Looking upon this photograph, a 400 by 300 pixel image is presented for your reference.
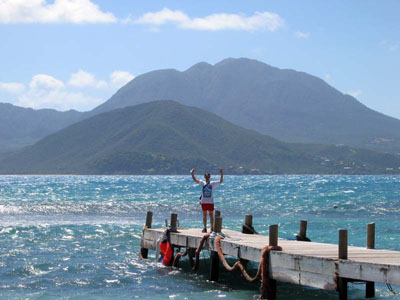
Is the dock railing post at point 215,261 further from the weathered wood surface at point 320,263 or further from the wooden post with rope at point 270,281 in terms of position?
the wooden post with rope at point 270,281

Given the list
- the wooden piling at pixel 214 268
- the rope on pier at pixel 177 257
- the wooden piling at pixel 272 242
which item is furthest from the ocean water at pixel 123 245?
the wooden piling at pixel 272 242

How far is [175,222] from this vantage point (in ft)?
72.6

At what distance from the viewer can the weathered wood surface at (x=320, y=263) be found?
13.5 m

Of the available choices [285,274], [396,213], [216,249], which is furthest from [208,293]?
[396,213]

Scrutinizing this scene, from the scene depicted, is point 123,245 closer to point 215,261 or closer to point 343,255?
point 215,261

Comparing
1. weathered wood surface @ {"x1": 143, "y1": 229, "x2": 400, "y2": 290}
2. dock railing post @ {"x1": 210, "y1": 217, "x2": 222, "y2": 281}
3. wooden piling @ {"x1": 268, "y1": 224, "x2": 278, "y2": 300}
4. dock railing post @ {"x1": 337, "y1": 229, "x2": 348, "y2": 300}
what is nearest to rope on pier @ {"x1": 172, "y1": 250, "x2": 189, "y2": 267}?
dock railing post @ {"x1": 210, "y1": 217, "x2": 222, "y2": 281}

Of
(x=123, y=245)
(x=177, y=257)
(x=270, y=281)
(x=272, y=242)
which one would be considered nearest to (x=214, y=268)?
(x=177, y=257)

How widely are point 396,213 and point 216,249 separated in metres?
29.8

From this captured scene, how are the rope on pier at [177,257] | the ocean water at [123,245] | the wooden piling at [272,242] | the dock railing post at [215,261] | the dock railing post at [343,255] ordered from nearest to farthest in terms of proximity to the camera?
the dock railing post at [343,255], the wooden piling at [272,242], the ocean water at [123,245], the dock railing post at [215,261], the rope on pier at [177,257]

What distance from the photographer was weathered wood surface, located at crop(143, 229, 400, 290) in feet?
44.3

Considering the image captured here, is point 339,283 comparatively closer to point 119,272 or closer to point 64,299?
point 64,299

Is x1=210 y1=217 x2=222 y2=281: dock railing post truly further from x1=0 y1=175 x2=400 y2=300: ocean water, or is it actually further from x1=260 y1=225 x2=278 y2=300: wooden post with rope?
x1=260 y1=225 x2=278 y2=300: wooden post with rope

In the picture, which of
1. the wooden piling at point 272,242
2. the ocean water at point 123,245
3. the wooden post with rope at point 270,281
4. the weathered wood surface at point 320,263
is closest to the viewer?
the weathered wood surface at point 320,263

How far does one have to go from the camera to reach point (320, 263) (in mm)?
14500
